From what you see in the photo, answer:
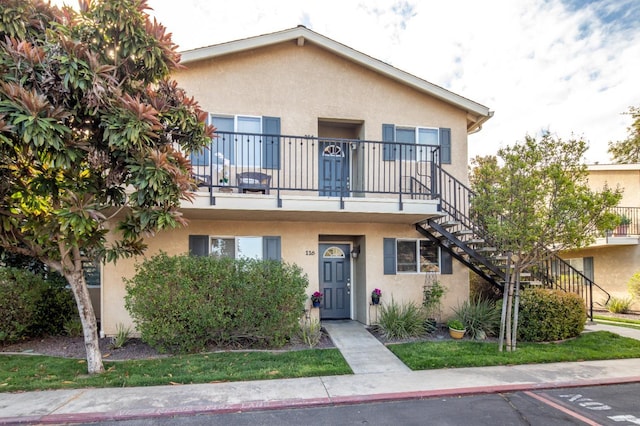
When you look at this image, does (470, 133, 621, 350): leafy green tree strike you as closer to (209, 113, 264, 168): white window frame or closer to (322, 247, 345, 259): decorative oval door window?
(322, 247, 345, 259): decorative oval door window

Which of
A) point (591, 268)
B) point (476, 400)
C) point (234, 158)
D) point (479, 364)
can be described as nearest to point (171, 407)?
point (476, 400)

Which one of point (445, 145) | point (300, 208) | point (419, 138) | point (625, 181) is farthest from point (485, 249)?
point (625, 181)

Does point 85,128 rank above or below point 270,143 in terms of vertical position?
below

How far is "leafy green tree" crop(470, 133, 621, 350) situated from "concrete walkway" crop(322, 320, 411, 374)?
11.0ft

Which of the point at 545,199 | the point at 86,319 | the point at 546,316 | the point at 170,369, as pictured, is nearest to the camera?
the point at 86,319

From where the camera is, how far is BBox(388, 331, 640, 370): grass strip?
6.82 meters

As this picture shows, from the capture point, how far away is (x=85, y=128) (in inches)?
211

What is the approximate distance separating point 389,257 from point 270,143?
4593mm

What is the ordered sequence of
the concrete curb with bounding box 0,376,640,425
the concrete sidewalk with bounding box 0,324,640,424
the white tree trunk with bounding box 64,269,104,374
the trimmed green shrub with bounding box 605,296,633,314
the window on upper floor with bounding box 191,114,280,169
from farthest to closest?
1. the trimmed green shrub with bounding box 605,296,633,314
2. the window on upper floor with bounding box 191,114,280,169
3. the white tree trunk with bounding box 64,269,104,374
4. the concrete sidewalk with bounding box 0,324,640,424
5. the concrete curb with bounding box 0,376,640,425

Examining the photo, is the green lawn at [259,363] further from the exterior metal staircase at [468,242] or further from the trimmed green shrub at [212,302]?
the exterior metal staircase at [468,242]

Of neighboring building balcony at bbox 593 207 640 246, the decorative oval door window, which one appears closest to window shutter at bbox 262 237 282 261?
the decorative oval door window

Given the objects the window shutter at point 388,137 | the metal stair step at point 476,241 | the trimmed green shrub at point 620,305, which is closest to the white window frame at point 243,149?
the window shutter at point 388,137

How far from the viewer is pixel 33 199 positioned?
5605 mm

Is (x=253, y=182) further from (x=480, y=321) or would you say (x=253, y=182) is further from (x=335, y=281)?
(x=480, y=321)
